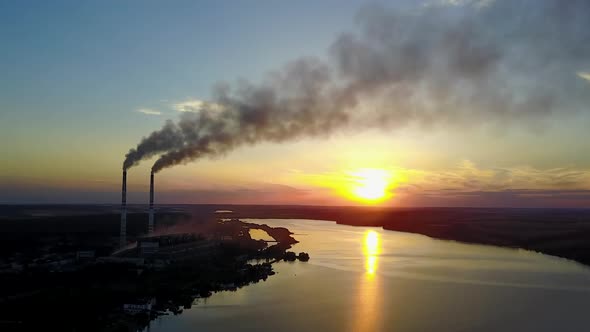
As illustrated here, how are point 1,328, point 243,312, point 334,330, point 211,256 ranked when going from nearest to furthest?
point 1,328
point 334,330
point 243,312
point 211,256

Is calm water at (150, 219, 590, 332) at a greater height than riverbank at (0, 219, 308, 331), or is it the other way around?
riverbank at (0, 219, 308, 331)

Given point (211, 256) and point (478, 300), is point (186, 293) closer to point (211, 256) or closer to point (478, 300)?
point (211, 256)

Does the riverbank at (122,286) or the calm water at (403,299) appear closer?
the riverbank at (122,286)

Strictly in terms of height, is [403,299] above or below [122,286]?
below

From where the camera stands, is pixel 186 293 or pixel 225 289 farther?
pixel 225 289

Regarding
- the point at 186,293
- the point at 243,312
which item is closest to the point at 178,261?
the point at 186,293

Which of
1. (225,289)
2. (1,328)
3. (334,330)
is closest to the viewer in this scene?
(1,328)

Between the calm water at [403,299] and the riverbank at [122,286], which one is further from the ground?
the riverbank at [122,286]

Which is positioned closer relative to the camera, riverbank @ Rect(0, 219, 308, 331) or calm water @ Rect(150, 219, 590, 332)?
riverbank @ Rect(0, 219, 308, 331)
